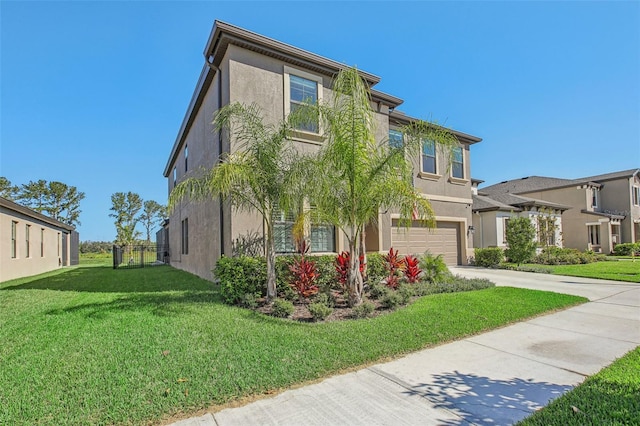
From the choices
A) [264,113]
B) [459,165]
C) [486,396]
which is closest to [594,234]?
[459,165]

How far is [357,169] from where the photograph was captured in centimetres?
686

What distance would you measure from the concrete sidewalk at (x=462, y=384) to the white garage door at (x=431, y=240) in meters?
8.16

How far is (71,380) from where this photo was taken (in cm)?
355

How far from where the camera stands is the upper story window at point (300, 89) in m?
9.97

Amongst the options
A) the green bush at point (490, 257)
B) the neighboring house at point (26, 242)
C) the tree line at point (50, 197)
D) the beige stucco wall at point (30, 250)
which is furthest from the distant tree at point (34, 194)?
the green bush at point (490, 257)

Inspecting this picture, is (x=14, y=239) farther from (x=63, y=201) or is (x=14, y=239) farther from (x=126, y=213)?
(x=126, y=213)

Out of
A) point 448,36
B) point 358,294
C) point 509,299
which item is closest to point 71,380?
point 358,294

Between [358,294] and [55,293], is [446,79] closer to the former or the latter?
[358,294]

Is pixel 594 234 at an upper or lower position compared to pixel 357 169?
lower

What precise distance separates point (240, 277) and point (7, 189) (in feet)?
116

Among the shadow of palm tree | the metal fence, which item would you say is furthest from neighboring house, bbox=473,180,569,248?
the metal fence

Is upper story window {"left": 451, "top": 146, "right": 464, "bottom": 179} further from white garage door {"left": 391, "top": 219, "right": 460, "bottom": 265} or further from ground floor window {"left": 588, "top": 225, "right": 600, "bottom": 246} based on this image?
ground floor window {"left": 588, "top": 225, "right": 600, "bottom": 246}

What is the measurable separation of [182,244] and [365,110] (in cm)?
1388

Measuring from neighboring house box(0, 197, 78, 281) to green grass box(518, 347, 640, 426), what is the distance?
18.5 m
